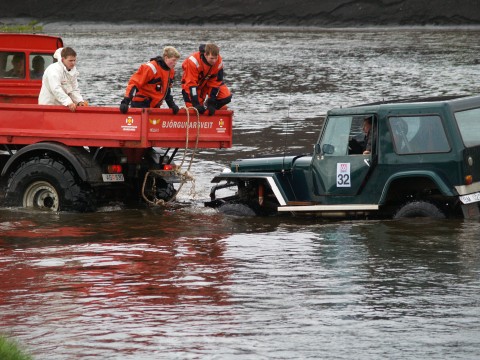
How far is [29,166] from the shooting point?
14.4m

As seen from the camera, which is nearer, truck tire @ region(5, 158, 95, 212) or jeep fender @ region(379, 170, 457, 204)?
jeep fender @ region(379, 170, 457, 204)

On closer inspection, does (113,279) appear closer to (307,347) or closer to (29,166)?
(307,347)

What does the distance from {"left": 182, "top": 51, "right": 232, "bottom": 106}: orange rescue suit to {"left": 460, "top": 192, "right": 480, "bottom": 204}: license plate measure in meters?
3.85

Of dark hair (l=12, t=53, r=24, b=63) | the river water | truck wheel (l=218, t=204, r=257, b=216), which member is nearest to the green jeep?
the river water

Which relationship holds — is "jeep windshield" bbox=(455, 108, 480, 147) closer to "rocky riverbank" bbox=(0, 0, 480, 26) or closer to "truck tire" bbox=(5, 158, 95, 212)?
"truck tire" bbox=(5, 158, 95, 212)

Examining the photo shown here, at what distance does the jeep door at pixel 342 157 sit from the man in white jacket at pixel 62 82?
11.3 ft

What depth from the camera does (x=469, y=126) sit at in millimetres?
12523

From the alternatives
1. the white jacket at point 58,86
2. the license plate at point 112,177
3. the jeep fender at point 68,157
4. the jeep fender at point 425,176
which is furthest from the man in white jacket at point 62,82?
the jeep fender at point 425,176

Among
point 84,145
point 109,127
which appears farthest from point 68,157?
point 109,127

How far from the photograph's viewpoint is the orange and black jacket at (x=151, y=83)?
567 inches

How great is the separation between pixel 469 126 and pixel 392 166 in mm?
963

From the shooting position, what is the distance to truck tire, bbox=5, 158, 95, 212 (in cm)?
1434

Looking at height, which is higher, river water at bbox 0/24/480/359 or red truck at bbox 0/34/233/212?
red truck at bbox 0/34/233/212

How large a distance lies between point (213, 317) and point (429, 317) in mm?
1655
